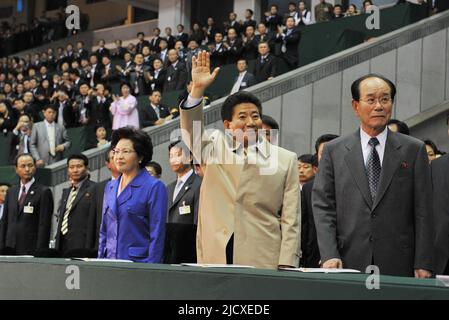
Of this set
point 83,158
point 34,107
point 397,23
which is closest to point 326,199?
point 83,158

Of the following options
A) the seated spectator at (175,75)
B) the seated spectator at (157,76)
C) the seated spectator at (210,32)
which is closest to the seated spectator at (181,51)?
the seated spectator at (175,75)

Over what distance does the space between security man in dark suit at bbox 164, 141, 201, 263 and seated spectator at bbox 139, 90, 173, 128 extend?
7329 mm

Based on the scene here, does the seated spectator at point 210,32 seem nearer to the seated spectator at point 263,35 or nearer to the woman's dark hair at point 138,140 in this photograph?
the seated spectator at point 263,35

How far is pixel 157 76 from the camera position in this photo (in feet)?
56.9

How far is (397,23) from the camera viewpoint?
53.6 ft

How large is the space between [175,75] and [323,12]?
10.5 ft

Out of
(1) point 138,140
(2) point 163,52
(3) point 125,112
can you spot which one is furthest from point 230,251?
(2) point 163,52

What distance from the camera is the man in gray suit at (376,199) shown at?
14.7 ft

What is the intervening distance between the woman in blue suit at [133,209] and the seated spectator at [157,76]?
37.3 feet

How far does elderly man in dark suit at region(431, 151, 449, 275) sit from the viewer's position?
544cm

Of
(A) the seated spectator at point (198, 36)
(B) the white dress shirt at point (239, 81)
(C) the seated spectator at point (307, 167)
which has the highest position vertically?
(A) the seated spectator at point (198, 36)

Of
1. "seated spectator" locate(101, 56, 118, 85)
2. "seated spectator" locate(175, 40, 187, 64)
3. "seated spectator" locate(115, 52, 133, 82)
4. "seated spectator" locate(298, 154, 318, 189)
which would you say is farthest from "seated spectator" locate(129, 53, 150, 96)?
"seated spectator" locate(298, 154, 318, 189)

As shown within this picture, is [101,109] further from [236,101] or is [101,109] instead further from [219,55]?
[236,101]
